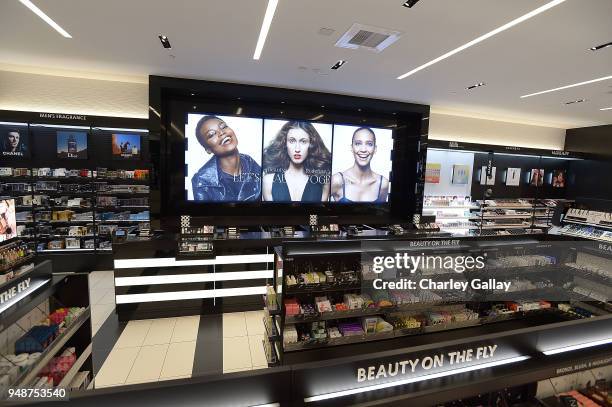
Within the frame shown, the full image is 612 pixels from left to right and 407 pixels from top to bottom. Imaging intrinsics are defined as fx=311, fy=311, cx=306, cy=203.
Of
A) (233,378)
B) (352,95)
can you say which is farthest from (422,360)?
(352,95)

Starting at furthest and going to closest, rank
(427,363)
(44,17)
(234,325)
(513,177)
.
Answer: (513,177)
(234,325)
(44,17)
(427,363)

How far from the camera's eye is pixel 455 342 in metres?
1.66

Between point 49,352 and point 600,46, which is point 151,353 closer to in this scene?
point 49,352

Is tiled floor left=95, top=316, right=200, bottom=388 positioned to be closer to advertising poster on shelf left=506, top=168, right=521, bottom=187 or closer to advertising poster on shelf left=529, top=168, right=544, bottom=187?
advertising poster on shelf left=506, top=168, right=521, bottom=187

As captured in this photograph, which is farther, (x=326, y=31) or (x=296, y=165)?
(x=296, y=165)

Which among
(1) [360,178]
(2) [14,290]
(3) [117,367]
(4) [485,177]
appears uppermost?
(4) [485,177]

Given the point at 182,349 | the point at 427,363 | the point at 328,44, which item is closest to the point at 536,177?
the point at 328,44

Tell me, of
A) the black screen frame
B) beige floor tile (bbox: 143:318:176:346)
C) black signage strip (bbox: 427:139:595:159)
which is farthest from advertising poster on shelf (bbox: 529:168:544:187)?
beige floor tile (bbox: 143:318:176:346)

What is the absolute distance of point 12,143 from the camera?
561cm

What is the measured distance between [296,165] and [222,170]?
151 centimetres

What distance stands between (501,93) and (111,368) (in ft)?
23.8

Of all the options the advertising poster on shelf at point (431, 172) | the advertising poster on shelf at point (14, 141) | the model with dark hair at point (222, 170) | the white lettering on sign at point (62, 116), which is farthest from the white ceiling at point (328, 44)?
the advertising poster on shelf at point (431, 172)

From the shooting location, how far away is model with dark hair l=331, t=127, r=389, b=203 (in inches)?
272

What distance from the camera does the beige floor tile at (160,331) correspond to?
3.91m
